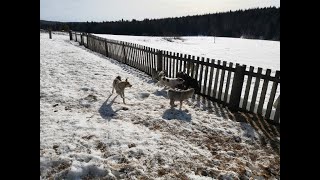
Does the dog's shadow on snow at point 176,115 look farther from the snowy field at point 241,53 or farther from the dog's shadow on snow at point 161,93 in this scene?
the snowy field at point 241,53

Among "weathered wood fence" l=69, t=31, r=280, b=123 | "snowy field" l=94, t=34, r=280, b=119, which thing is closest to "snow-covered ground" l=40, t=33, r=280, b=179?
"weathered wood fence" l=69, t=31, r=280, b=123

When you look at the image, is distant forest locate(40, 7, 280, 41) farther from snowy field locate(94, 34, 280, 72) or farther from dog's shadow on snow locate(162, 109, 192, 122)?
dog's shadow on snow locate(162, 109, 192, 122)

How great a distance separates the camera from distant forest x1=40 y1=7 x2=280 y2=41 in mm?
85938

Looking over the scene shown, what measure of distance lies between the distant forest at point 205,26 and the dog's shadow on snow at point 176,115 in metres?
80.4

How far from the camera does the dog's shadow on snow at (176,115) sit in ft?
21.0

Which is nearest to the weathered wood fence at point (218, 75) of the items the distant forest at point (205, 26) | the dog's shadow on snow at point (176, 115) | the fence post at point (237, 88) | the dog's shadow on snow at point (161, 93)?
the fence post at point (237, 88)

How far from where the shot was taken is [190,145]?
5047 mm

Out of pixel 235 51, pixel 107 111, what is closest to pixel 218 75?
pixel 107 111

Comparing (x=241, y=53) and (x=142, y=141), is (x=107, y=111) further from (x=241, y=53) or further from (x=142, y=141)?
(x=241, y=53)

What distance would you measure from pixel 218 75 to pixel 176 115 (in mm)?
2161
